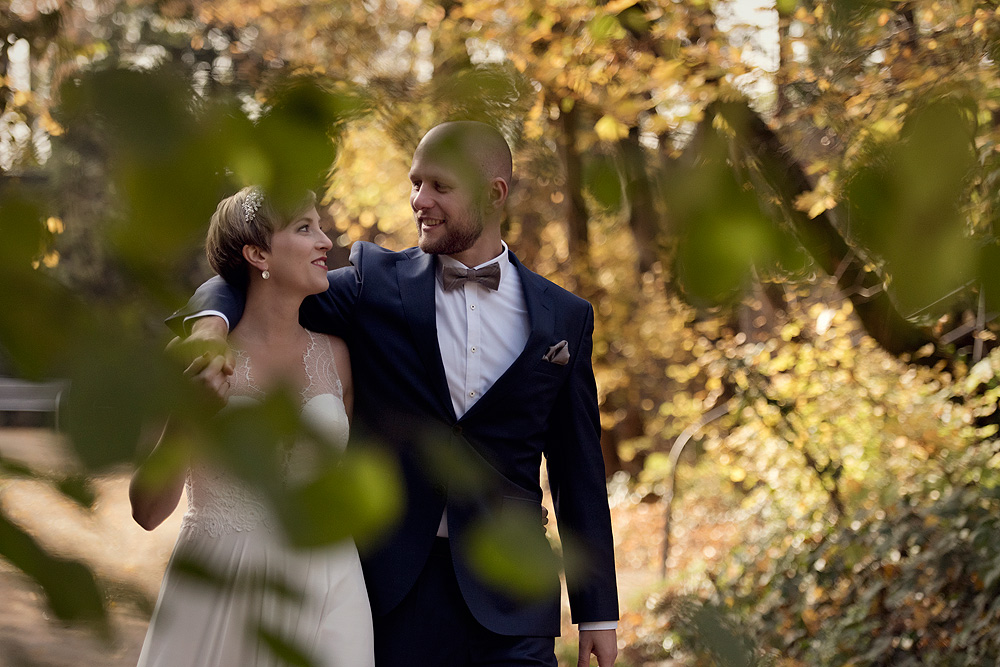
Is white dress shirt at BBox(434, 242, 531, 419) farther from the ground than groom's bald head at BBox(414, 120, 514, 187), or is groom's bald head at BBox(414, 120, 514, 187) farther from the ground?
white dress shirt at BBox(434, 242, 531, 419)

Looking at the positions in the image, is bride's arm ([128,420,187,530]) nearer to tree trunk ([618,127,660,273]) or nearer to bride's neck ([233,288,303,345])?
tree trunk ([618,127,660,273])

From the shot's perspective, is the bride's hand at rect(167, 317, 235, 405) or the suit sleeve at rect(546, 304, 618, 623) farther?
the suit sleeve at rect(546, 304, 618, 623)

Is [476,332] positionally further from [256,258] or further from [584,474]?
[256,258]

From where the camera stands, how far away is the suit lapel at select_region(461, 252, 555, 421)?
255cm

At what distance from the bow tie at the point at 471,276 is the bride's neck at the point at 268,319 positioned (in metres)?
0.40

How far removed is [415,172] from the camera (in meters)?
0.63

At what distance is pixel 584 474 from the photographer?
2.72m

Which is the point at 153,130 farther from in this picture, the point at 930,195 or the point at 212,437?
the point at 930,195

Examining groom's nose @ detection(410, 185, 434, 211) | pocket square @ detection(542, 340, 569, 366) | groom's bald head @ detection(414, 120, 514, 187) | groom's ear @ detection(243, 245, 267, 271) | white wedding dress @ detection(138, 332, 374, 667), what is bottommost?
white wedding dress @ detection(138, 332, 374, 667)

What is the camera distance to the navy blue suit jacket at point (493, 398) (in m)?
2.43

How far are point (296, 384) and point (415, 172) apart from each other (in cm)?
23

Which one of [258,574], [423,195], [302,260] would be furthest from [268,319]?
[258,574]

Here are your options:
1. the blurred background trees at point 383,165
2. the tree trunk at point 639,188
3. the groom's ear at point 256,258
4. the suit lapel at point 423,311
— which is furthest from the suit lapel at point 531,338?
the tree trunk at point 639,188

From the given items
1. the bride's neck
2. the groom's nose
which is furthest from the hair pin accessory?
the bride's neck
